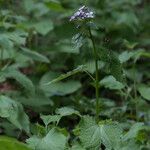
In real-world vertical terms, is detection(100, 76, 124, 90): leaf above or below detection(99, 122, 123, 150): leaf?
above

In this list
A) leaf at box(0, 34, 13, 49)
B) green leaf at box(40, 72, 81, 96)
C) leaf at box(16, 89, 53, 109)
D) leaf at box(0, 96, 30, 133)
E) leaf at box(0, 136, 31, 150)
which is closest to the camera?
leaf at box(0, 136, 31, 150)

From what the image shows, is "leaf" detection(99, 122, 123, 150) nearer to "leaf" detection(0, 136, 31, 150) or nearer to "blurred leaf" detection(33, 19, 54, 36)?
"leaf" detection(0, 136, 31, 150)

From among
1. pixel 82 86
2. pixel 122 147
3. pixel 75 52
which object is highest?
pixel 75 52

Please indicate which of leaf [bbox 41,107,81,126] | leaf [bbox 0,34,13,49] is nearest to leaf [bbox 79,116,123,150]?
leaf [bbox 41,107,81,126]

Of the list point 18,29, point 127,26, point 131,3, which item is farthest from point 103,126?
point 131,3

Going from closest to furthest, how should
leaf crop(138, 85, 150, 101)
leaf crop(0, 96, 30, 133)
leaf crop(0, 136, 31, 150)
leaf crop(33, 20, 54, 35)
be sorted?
leaf crop(0, 136, 31, 150) → leaf crop(0, 96, 30, 133) → leaf crop(138, 85, 150, 101) → leaf crop(33, 20, 54, 35)

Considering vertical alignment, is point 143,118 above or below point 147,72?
below

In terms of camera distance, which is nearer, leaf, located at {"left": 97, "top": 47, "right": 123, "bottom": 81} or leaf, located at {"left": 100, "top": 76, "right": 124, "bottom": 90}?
leaf, located at {"left": 97, "top": 47, "right": 123, "bottom": 81}

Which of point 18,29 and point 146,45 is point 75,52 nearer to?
point 18,29
